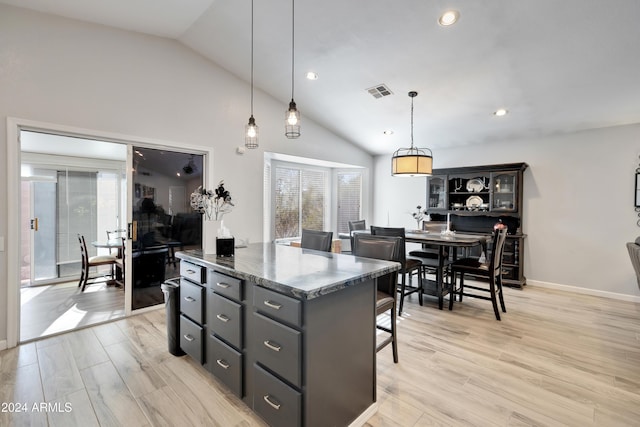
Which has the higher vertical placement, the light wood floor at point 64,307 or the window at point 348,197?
the window at point 348,197

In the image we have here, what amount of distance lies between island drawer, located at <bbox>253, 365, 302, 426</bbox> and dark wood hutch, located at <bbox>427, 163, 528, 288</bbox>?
4.38 meters

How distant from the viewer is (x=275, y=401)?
1651 millimetres

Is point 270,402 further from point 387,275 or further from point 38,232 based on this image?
point 38,232

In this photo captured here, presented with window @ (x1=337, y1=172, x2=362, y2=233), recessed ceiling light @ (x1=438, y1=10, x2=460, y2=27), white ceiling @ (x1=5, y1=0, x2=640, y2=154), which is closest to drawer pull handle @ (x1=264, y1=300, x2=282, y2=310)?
white ceiling @ (x1=5, y1=0, x2=640, y2=154)

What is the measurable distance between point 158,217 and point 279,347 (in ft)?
9.63

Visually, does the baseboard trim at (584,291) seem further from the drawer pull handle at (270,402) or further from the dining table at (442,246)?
the drawer pull handle at (270,402)

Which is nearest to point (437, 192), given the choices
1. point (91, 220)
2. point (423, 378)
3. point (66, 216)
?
point (423, 378)

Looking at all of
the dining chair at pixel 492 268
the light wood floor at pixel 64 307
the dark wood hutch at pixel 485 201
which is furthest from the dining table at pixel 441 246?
the light wood floor at pixel 64 307

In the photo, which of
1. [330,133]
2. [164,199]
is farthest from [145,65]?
[330,133]

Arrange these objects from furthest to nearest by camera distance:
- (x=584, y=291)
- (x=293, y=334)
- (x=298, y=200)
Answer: (x=298, y=200) → (x=584, y=291) → (x=293, y=334)

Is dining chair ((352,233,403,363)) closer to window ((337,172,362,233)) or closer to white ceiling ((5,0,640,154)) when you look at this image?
white ceiling ((5,0,640,154))

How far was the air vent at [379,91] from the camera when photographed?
389cm

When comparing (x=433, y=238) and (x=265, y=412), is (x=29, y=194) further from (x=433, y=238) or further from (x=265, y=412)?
(x=433, y=238)

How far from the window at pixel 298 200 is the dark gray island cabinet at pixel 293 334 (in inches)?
137
